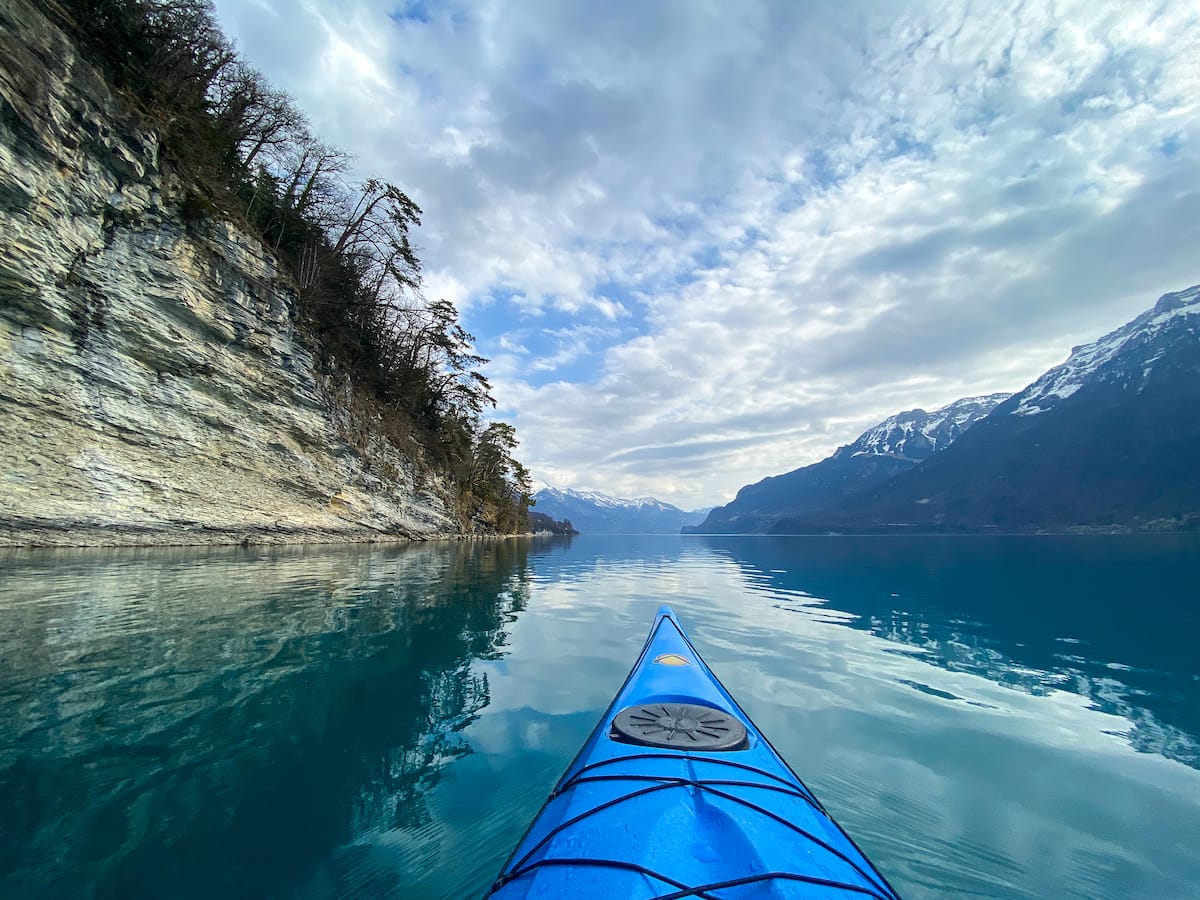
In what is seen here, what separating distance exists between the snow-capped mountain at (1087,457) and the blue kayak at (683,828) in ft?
477

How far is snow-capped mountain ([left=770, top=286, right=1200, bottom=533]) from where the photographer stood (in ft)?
367

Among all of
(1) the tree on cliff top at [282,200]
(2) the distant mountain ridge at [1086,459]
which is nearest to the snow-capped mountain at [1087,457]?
(2) the distant mountain ridge at [1086,459]

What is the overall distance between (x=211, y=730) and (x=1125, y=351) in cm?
24770

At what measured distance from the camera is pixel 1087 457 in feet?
431

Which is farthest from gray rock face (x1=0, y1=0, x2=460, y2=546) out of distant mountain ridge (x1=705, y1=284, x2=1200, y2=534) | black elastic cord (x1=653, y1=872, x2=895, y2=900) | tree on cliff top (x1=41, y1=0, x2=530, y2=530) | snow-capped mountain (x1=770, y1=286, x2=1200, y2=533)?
snow-capped mountain (x1=770, y1=286, x2=1200, y2=533)

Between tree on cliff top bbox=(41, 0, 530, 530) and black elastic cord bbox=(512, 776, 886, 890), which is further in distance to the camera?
tree on cliff top bbox=(41, 0, 530, 530)

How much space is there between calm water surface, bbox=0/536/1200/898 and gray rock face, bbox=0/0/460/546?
19.7 ft

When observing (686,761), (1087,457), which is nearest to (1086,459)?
(1087,457)

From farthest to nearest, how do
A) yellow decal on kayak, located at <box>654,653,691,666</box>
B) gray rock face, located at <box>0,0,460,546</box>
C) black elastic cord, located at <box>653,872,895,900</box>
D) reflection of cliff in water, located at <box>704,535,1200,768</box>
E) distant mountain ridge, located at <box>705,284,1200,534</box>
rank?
distant mountain ridge, located at <box>705,284,1200,534</box>, gray rock face, located at <box>0,0,460,546</box>, reflection of cliff in water, located at <box>704,535,1200,768</box>, yellow decal on kayak, located at <box>654,653,691,666</box>, black elastic cord, located at <box>653,872,895,900</box>

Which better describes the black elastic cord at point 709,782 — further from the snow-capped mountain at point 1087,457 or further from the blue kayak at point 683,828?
the snow-capped mountain at point 1087,457

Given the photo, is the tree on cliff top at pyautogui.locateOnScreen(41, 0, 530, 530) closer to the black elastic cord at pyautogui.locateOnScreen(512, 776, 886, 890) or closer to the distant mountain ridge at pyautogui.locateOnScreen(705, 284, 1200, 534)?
the black elastic cord at pyautogui.locateOnScreen(512, 776, 886, 890)

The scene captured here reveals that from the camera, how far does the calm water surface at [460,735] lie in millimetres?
3201

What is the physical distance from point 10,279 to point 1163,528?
154 metres

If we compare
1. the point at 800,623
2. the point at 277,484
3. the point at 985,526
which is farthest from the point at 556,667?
the point at 985,526
